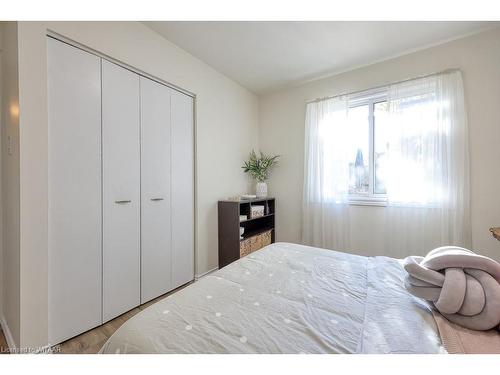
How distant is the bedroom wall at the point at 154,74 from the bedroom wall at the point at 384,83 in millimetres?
500

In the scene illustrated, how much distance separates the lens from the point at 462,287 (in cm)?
88

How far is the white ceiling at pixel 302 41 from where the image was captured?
6.82ft

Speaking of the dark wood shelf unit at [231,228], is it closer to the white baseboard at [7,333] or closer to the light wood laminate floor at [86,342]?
the light wood laminate floor at [86,342]

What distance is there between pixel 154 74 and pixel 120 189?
115 cm

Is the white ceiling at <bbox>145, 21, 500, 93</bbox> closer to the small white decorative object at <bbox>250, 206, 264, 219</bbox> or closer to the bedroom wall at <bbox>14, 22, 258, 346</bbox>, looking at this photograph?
the bedroom wall at <bbox>14, 22, 258, 346</bbox>

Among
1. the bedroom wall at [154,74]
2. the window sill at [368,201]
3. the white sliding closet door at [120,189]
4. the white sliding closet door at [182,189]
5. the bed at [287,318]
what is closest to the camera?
the bed at [287,318]

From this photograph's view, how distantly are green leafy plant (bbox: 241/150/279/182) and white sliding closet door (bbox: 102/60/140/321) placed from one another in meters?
1.71

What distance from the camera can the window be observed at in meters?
2.71

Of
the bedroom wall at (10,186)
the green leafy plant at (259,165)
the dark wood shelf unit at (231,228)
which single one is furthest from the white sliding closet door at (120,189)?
the green leafy plant at (259,165)

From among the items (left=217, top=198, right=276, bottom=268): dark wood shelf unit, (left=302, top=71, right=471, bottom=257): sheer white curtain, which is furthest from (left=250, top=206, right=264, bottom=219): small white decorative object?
(left=302, top=71, right=471, bottom=257): sheer white curtain

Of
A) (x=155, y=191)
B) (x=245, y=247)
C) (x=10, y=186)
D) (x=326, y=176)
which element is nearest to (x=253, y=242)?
(x=245, y=247)

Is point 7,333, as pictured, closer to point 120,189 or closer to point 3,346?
point 3,346
